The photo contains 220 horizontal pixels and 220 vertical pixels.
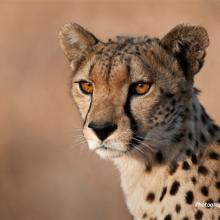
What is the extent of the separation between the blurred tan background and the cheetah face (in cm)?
291

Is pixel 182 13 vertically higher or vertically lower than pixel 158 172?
higher

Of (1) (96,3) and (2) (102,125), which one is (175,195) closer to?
(2) (102,125)

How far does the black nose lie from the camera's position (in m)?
4.21

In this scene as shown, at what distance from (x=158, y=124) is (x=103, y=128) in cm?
26

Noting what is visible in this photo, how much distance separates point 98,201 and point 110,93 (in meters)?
3.18

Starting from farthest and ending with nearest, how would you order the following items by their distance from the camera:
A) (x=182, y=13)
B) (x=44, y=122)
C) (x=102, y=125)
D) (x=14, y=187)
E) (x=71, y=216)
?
1. (x=182, y=13)
2. (x=44, y=122)
3. (x=14, y=187)
4. (x=71, y=216)
5. (x=102, y=125)

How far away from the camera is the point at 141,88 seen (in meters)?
4.35

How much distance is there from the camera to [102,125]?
421 centimetres

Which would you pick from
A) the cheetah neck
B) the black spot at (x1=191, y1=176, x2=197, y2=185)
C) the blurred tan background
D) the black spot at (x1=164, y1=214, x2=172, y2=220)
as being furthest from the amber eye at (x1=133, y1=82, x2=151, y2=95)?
the blurred tan background

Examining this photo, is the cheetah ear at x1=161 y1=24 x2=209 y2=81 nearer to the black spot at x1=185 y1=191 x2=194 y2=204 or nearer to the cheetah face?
the cheetah face

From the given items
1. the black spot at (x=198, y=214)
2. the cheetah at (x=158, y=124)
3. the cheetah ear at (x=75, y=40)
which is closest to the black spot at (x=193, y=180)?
the cheetah at (x=158, y=124)

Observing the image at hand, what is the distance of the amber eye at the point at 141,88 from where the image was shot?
14.3ft

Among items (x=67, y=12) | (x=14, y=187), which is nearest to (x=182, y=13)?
(x=67, y=12)

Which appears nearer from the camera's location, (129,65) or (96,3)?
(129,65)
